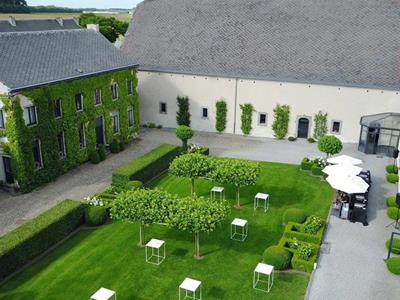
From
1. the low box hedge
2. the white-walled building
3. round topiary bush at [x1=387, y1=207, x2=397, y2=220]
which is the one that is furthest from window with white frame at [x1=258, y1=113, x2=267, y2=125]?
the low box hedge

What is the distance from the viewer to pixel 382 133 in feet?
127

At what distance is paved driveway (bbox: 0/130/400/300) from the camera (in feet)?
68.8

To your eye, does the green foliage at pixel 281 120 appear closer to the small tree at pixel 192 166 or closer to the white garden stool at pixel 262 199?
the white garden stool at pixel 262 199

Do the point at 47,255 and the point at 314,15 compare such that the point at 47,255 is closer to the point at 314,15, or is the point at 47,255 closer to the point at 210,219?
the point at 210,219

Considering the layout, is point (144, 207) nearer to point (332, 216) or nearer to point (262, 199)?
point (262, 199)

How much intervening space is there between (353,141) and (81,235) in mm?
26987

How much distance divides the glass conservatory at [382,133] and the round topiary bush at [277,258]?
20.6m

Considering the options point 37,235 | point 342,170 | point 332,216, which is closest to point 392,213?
point 332,216

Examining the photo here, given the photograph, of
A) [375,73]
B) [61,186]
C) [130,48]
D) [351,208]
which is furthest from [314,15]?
[61,186]

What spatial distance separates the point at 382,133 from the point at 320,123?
18.2ft

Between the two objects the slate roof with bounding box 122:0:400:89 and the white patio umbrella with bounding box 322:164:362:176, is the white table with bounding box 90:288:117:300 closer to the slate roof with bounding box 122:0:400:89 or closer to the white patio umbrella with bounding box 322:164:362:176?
the white patio umbrella with bounding box 322:164:362:176

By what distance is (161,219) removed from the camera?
71.9ft

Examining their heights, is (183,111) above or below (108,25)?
below

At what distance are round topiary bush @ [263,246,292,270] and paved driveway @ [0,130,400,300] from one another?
5.22 feet
